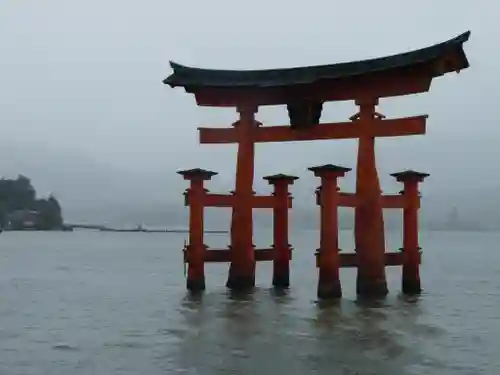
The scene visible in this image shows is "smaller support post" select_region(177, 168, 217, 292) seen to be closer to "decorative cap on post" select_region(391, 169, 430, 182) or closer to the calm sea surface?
the calm sea surface

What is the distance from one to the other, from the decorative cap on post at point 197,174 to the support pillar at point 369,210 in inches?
135

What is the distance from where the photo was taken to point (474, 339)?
11086 millimetres

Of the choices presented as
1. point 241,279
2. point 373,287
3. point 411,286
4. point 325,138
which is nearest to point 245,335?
point 373,287

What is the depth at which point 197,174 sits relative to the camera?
15.1m

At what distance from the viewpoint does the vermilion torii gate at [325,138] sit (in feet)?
44.2

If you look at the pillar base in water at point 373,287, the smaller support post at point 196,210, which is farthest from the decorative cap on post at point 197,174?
the pillar base in water at point 373,287

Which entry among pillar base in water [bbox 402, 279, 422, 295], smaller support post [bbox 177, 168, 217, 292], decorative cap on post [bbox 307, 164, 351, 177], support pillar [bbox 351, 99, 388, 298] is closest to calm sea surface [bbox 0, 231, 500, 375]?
pillar base in water [bbox 402, 279, 422, 295]

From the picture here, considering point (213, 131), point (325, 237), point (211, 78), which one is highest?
point (211, 78)

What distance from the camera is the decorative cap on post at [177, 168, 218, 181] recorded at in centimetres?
1510

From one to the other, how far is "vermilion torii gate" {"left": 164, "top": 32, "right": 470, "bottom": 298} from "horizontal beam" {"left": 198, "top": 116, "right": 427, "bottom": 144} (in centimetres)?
2

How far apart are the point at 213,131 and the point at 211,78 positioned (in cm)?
121

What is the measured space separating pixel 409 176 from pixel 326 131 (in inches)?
89.1

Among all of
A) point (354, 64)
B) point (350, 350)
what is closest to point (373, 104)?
point (354, 64)

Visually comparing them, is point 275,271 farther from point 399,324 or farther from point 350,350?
point 350,350
